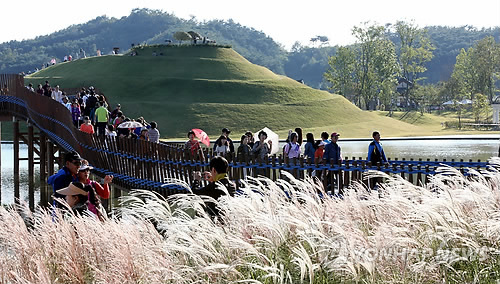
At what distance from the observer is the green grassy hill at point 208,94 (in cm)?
7806

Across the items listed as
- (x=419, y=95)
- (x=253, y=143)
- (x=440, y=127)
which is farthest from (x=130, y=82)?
(x=253, y=143)

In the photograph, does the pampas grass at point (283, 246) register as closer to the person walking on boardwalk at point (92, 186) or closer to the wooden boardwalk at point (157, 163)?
the person walking on boardwalk at point (92, 186)

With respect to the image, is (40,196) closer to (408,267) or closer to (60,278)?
(60,278)

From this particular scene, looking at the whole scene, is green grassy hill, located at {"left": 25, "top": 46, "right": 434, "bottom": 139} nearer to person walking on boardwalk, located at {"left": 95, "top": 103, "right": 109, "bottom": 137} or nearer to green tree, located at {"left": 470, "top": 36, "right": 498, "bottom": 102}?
green tree, located at {"left": 470, "top": 36, "right": 498, "bottom": 102}

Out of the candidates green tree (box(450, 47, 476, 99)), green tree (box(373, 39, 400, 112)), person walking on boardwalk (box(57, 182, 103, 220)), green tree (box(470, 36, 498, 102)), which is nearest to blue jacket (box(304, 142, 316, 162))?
person walking on boardwalk (box(57, 182, 103, 220))

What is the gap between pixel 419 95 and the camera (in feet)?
391

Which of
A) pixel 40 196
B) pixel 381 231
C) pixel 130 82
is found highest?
pixel 130 82

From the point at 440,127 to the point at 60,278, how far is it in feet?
270

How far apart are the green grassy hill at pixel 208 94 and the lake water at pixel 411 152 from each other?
15509 mm

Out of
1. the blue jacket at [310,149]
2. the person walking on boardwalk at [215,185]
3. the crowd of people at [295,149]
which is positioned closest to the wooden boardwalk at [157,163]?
the crowd of people at [295,149]

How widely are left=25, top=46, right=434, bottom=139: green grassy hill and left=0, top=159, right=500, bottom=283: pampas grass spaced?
62952 mm

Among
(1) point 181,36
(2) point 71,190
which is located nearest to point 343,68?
(1) point 181,36

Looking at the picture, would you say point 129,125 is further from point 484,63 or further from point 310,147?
point 484,63

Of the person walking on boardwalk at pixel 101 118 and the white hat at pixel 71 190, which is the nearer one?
the white hat at pixel 71 190
